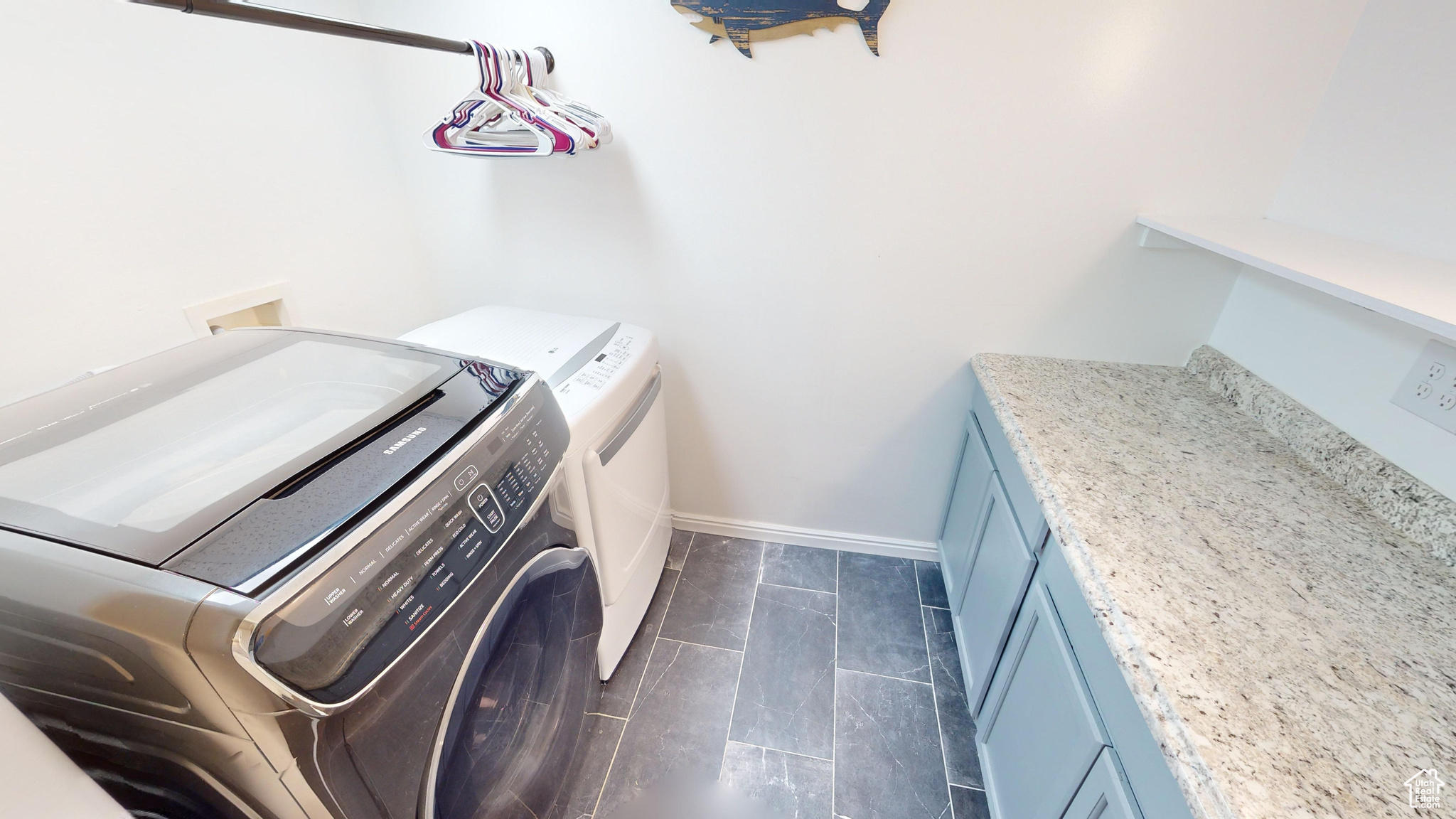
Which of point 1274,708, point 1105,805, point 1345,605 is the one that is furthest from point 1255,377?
point 1105,805

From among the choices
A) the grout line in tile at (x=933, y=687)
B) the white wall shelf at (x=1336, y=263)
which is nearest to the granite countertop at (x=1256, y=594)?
the white wall shelf at (x=1336, y=263)

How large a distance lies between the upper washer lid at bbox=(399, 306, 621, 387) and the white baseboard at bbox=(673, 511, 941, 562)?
0.90m

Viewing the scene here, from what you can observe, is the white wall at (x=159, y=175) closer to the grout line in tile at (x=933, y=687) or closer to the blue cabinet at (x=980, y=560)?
the blue cabinet at (x=980, y=560)

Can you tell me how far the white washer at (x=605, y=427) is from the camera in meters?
1.21

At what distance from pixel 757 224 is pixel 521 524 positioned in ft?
3.46

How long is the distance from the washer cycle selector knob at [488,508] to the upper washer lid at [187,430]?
19 centimetres

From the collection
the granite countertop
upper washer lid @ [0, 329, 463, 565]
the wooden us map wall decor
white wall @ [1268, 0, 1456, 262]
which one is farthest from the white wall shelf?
upper washer lid @ [0, 329, 463, 565]

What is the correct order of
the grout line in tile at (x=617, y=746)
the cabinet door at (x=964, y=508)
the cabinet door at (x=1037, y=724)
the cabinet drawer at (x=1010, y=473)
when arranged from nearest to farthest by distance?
the cabinet door at (x=1037, y=724) < the cabinet drawer at (x=1010, y=473) < the grout line in tile at (x=617, y=746) < the cabinet door at (x=964, y=508)

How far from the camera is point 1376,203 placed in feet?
3.49

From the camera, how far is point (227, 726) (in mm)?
529

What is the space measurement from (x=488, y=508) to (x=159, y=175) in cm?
102

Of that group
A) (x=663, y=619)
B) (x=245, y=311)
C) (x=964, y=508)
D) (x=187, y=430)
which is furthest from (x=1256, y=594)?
(x=245, y=311)

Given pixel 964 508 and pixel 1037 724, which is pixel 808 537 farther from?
pixel 1037 724

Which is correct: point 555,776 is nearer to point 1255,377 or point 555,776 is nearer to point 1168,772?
point 1168,772
